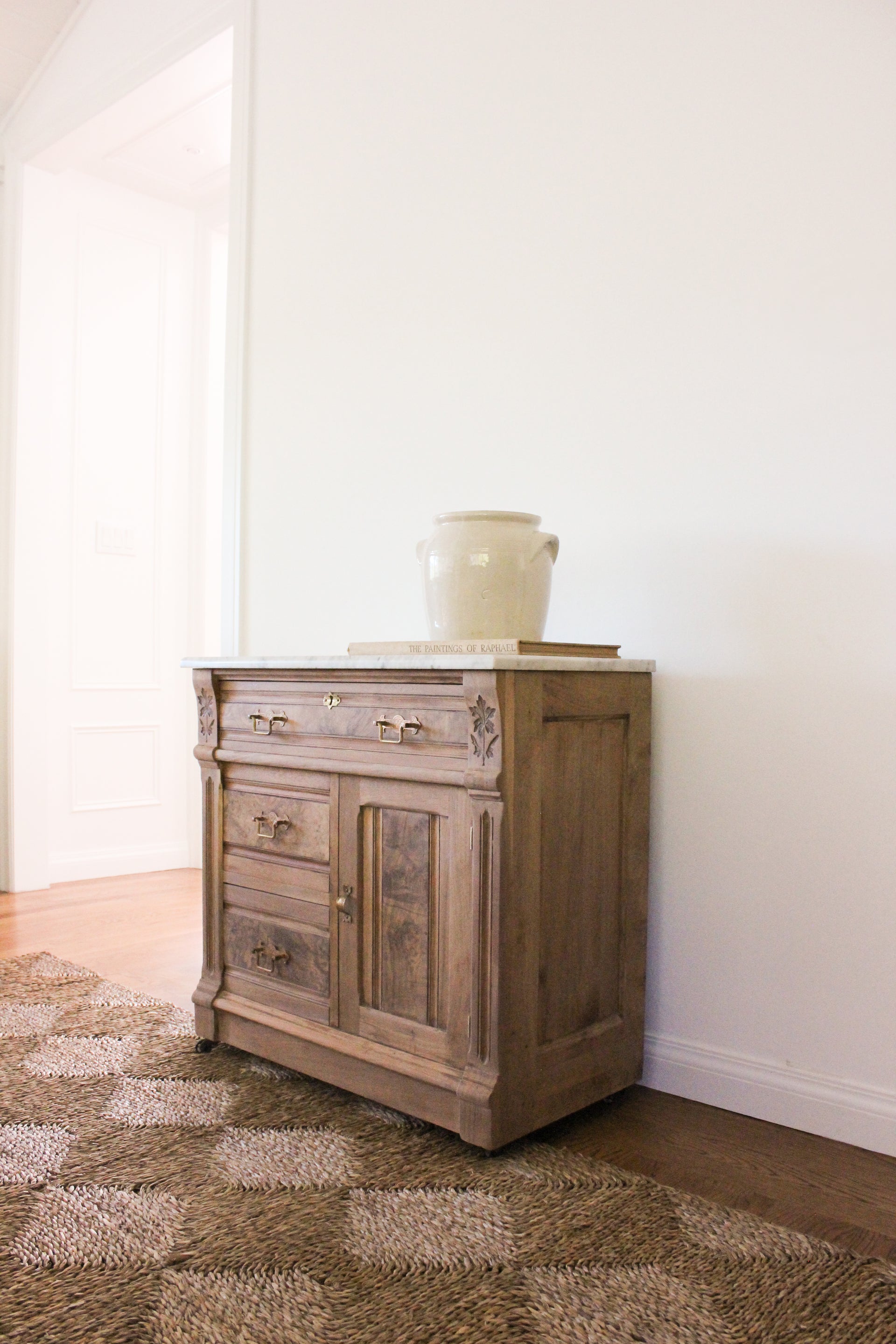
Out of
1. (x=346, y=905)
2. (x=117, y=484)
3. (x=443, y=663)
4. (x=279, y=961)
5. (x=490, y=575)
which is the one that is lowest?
(x=279, y=961)

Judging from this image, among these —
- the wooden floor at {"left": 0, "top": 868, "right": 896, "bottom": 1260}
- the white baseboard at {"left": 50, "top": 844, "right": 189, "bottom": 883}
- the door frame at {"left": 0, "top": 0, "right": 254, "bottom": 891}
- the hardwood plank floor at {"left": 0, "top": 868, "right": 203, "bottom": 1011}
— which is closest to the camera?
the wooden floor at {"left": 0, "top": 868, "right": 896, "bottom": 1260}

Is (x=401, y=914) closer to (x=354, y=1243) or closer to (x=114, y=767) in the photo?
(x=354, y=1243)

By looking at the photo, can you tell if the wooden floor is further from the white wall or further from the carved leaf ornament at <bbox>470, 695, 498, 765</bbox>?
the carved leaf ornament at <bbox>470, 695, 498, 765</bbox>

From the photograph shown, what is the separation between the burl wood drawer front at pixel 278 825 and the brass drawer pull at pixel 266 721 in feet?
0.42

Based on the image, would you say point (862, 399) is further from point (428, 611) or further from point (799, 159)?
point (428, 611)

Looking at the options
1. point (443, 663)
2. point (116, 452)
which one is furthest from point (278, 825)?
point (116, 452)

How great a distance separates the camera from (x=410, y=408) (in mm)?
2531

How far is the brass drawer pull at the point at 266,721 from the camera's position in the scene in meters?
2.07

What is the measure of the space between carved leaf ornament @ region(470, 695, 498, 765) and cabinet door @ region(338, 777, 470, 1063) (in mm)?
88

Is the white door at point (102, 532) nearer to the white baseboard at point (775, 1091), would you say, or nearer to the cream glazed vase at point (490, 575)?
the cream glazed vase at point (490, 575)

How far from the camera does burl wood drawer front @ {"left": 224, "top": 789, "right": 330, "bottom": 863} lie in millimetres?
1995

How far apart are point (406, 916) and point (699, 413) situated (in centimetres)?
108

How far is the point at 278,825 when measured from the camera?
2076mm

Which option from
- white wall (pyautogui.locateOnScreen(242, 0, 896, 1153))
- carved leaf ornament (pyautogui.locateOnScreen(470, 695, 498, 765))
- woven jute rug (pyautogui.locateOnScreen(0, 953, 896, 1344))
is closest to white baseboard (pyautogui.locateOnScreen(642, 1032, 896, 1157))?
white wall (pyautogui.locateOnScreen(242, 0, 896, 1153))
